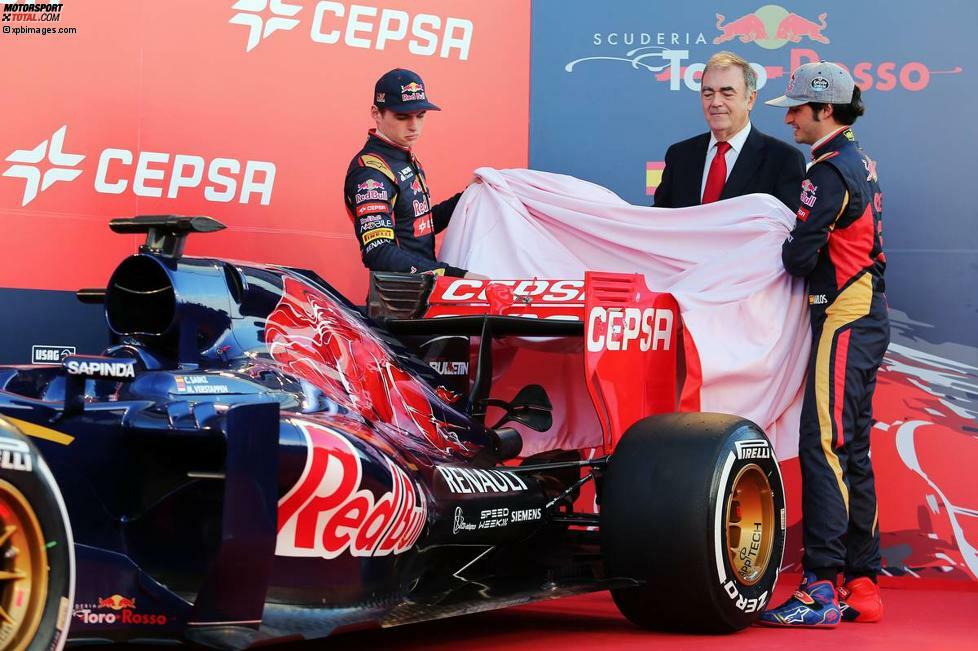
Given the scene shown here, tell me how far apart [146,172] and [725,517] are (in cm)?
313

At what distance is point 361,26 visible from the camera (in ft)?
22.6

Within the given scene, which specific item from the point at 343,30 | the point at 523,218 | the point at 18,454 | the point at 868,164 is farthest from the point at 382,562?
the point at 343,30

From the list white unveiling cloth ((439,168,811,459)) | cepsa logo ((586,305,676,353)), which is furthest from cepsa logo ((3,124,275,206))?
cepsa logo ((586,305,676,353))

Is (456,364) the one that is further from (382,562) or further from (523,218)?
(382,562)

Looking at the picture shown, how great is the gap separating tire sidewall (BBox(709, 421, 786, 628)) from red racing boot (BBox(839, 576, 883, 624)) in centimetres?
51

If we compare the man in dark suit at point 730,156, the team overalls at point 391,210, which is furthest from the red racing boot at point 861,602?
the team overalls at point 391,210

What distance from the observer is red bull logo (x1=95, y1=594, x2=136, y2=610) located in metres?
3.29

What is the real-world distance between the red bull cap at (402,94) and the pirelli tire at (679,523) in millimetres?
1907

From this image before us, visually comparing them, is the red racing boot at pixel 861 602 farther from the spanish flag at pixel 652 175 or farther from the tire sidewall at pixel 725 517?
the spanish flag at pixel 652 175

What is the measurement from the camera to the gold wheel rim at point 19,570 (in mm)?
2869

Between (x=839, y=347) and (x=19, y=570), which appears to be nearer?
(x=19, y=570)

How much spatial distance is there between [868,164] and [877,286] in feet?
1.64

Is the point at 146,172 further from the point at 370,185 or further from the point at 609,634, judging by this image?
the point at 609,634

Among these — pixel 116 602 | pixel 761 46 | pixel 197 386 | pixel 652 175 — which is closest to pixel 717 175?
pixel 652 175
